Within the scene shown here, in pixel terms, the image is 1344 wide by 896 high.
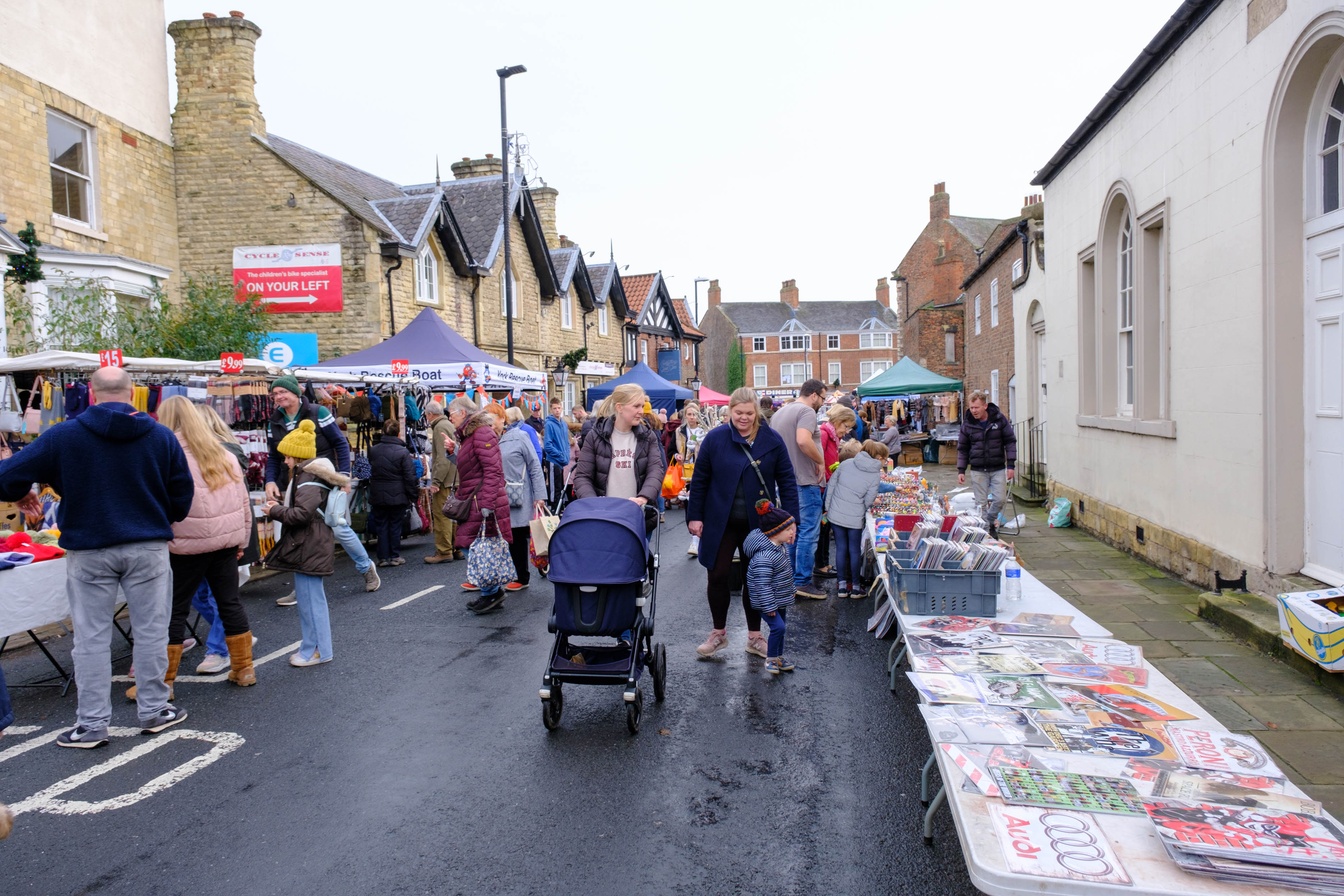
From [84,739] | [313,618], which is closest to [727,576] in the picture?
[313,618]

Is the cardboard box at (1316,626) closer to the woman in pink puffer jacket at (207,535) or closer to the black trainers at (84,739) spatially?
the woman in pink puffer jacket at (207,535)

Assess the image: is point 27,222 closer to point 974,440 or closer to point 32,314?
point 32,314

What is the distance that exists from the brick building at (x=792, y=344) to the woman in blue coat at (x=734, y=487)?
6609cm

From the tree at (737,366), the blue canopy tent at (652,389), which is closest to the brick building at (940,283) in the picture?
the blue canopy tent at (652,389)

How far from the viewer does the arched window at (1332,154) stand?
230 inches

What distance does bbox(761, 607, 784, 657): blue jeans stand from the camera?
18.4 feet

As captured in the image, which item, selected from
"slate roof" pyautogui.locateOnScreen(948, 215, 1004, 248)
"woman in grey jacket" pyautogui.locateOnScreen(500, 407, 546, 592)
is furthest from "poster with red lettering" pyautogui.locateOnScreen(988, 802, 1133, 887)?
"slate roof" pyautogui.locateOnScreen(948, 215, 1004, 248)

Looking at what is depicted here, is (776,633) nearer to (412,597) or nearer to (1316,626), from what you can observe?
(1316,626)

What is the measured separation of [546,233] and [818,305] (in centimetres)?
4924

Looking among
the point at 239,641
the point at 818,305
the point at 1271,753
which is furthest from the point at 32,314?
the point at 818,305

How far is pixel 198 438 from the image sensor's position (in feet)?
17.3

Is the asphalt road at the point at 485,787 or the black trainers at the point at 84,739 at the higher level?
the black trainers at the point at 84,739

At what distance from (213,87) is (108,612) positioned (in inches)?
638

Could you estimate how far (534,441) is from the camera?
8742 mm
